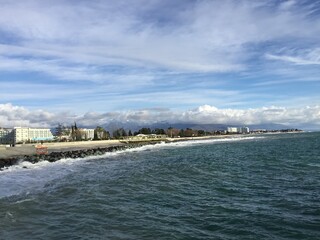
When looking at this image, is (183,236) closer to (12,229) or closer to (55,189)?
(12,229)

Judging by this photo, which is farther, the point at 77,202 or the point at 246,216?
the point at 77,202

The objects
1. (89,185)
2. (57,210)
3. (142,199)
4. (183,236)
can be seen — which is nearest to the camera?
(183,236)

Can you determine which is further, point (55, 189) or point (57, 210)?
point (55, 189)

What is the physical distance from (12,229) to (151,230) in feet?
16.1

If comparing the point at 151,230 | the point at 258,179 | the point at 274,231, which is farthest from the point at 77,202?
the point at 258,179

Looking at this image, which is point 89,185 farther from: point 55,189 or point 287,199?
point 287,199

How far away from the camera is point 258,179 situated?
26.4m

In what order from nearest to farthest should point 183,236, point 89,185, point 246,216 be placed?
point 183,236 → point 246,216 → point 89,185

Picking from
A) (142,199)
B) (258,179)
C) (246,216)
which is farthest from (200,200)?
(258,179)

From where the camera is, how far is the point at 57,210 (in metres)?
17.1

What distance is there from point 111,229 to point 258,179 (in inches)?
602

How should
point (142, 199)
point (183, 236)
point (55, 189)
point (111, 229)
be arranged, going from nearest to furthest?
point (183, 236)
point (111, 229)
point (142, 199)
point (55, 189)

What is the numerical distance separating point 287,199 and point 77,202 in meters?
10.0

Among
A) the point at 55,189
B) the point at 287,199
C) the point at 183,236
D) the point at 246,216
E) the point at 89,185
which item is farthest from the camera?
the point at 89,185
